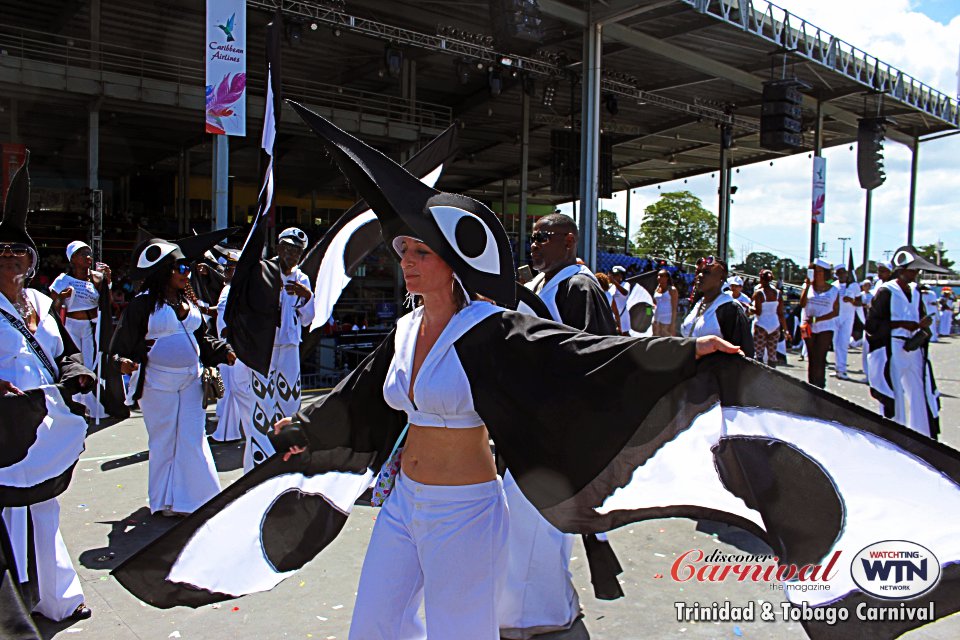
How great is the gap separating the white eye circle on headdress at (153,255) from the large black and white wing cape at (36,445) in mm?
1937

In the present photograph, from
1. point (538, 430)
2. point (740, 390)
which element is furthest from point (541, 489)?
point (740, 390)

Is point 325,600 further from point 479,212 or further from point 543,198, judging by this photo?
point 543,198

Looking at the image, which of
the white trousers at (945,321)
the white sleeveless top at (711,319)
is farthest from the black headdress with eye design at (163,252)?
the white trousers at (945,321)

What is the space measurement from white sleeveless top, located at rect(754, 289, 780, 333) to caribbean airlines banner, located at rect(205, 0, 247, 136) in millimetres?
10419

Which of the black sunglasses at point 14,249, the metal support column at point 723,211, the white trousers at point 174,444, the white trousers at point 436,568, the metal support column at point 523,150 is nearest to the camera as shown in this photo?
the white trousers at point 436,568

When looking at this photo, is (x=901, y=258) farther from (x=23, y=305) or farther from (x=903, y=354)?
(x=23, y=305)

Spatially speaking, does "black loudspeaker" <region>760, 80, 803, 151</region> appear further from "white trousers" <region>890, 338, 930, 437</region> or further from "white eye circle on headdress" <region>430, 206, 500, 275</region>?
"white eye circle on headdress" <region>430, 206, 500, 275</region>

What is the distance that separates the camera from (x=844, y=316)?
16922 millimetres

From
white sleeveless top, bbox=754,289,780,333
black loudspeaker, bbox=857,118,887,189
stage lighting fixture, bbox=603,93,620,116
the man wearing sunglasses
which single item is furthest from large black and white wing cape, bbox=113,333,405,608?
black loudspeaker, bbox=857,118,887,189

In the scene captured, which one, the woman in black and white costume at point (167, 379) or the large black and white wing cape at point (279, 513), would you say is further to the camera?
the woman in black and white costume at point (167, 379)

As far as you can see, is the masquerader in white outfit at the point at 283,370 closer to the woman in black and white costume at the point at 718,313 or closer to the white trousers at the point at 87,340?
the woman in black and white costume at the point at 718,313

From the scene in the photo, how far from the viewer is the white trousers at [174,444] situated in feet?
19.2

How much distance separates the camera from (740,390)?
232 centimetres

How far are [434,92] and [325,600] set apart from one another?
90.6ft
